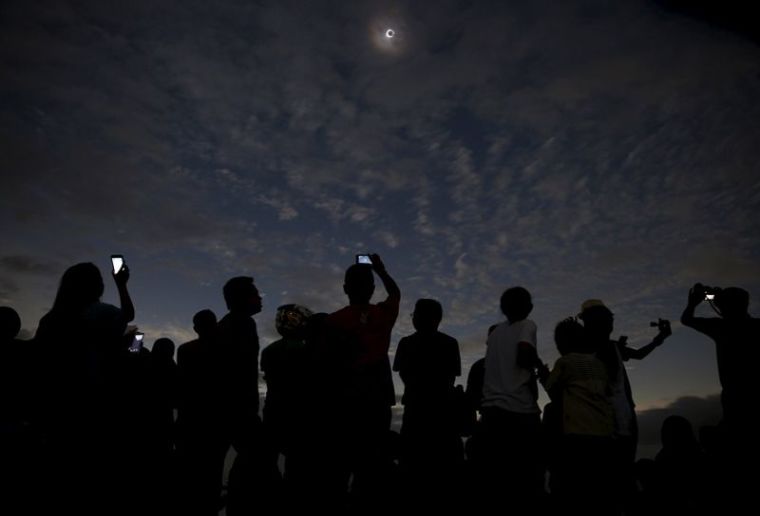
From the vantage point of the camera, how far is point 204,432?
3797 millimetres

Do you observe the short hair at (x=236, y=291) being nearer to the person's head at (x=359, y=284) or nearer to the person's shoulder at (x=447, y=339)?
the person's head at (x=359, y=284)

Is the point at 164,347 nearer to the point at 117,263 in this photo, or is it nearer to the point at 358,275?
the point at 117,263

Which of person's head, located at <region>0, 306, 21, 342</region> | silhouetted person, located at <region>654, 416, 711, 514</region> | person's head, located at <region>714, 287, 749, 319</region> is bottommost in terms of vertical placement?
silhouetted person, located at <region>654, 416, 711, 514</region>

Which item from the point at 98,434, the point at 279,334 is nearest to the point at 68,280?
the point at 98,434

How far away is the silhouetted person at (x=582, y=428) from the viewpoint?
12.1 ft

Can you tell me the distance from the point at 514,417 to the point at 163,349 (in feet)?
15.4

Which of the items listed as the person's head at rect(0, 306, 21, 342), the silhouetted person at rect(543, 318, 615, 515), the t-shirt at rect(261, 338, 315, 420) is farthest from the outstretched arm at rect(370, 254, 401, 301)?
the person's head at rect(0, 306, 21, 342)

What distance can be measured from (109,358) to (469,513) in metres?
3.83

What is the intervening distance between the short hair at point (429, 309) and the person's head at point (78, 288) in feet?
9.97

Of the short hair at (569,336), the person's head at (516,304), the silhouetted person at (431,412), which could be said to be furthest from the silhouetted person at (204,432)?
the short hair at (569,336)

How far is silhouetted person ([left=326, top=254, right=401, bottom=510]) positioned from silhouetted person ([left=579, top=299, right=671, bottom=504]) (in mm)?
2206

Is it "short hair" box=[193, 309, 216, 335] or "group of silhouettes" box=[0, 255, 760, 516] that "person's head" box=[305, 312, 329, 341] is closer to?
"group of silhouettes" box=[0, 255, 760, 516]

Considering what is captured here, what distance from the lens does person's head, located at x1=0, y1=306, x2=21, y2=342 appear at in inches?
150

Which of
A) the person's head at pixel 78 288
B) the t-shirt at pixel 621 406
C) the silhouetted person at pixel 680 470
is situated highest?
the person's head at pixel 78 288
